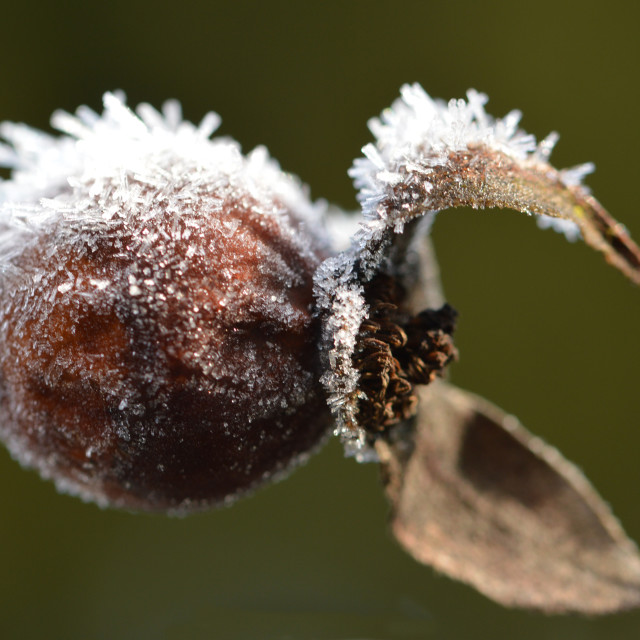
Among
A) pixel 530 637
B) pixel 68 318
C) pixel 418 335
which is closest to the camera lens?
pixel 68 318

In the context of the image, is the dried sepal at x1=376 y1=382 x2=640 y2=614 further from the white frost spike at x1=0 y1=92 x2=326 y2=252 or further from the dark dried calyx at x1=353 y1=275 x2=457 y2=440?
the white frost spike at x1=0 y1=92 x2=326 y2=252

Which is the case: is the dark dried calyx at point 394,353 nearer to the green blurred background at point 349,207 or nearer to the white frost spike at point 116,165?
the white frost spike at point 116,165

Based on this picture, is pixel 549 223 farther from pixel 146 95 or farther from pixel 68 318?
pixel 146 95

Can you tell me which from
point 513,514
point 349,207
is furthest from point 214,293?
point 349,207

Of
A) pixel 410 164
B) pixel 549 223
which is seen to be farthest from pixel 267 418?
pixel 549 223

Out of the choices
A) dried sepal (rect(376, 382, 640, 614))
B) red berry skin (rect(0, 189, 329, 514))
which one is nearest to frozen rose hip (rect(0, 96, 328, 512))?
red berry skin (rect(0, 189, 329, 514))

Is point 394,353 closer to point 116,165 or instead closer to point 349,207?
point 116,165

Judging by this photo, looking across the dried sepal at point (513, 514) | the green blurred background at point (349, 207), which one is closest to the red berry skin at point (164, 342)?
the dried sepal at point (513, 514)

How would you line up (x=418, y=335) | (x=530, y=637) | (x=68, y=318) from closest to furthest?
(x=68, y=318), (x=418, y=335), (x=530, y=637)
